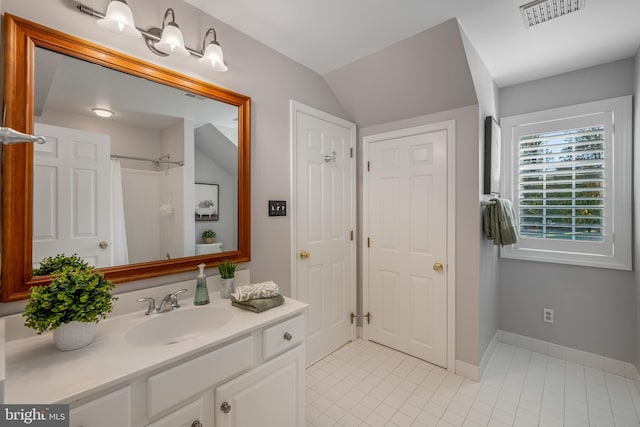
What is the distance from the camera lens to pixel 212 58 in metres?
1.54

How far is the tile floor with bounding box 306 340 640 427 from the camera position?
1747 mm

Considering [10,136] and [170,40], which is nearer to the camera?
[10,136]

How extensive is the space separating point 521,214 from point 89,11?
3.36 m

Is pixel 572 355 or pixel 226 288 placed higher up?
pixel 226 288

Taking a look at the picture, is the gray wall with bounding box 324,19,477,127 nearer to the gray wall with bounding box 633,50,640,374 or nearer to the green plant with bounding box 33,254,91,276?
the gray wall with bounding box 633,50,640,374

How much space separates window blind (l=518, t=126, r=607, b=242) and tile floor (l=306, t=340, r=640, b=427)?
111 cm

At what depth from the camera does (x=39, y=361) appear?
3.07 ft

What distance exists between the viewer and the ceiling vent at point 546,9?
1.58 metres

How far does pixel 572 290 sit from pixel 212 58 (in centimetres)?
327

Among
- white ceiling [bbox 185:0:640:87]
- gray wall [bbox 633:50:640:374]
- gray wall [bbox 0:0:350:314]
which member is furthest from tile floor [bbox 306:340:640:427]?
white ceiling [bbox 185:0:640:87]

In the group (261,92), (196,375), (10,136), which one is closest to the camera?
(10,136)

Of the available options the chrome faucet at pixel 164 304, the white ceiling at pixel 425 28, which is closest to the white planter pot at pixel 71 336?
the chrome faucet at pixel 164 304

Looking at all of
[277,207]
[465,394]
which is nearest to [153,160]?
[277,207]

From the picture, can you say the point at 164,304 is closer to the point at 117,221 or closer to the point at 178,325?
the point at 178,325
